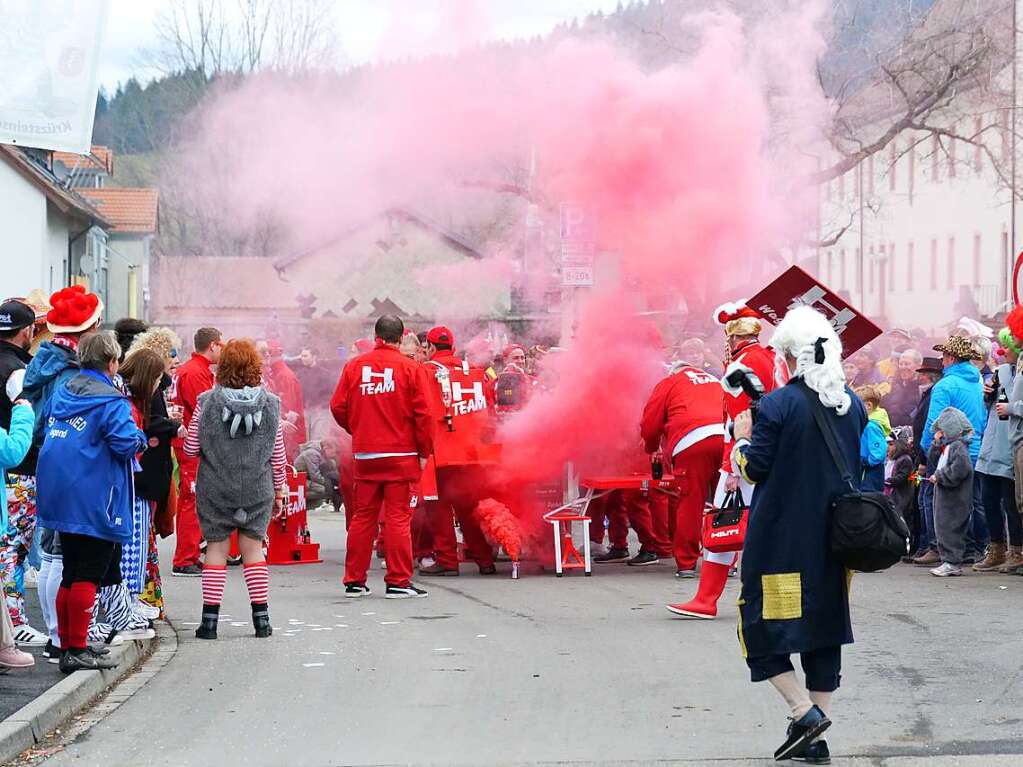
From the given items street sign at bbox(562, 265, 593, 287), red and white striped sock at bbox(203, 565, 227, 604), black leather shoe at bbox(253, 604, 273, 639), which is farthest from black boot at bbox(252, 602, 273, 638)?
street sign at bbox(562, 265, 593, 287)

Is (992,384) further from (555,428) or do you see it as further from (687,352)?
(555,428)

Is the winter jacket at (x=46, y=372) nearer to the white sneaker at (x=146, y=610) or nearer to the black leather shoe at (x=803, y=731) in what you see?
the white sneaker at (x=146, y=610)

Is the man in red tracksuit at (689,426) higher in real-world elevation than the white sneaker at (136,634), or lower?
higher

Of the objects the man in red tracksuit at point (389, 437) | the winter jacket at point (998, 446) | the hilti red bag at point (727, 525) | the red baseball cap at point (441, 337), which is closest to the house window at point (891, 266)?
the winter jacket at point (998, 446)

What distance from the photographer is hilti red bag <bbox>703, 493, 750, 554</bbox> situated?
934 cm

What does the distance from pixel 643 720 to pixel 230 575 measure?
7012mm

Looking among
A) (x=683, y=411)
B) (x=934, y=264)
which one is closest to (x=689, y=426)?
(x=683, y=411)

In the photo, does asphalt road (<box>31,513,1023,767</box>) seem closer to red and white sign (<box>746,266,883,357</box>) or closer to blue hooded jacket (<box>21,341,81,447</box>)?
blue hooded jacket (<box>21,341,81,447</box>)

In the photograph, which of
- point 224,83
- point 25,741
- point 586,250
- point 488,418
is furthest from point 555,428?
point 224,83

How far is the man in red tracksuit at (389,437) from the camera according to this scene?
11375 millimetres

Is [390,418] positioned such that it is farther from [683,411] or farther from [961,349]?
[961,349]

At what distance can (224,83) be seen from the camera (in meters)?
22.0

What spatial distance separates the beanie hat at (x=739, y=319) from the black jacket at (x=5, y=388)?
4.33 meters

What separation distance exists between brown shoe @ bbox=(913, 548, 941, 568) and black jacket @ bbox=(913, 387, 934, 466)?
797 mm
